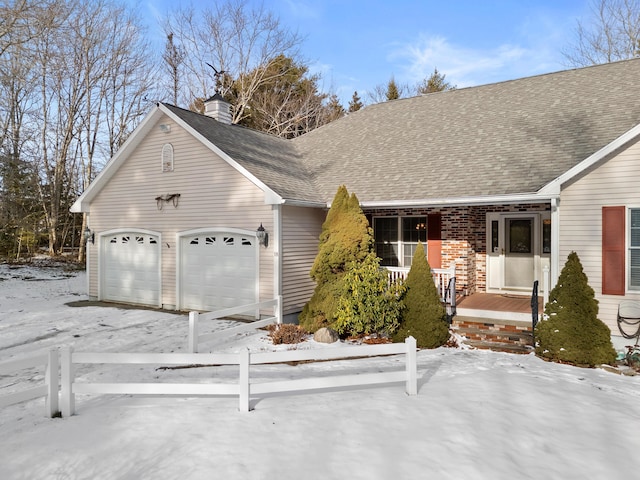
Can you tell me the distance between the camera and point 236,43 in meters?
30.0

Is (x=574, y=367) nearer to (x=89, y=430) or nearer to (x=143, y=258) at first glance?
(x=89, y=430)

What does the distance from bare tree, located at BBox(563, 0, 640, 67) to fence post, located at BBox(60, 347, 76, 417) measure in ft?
92.3

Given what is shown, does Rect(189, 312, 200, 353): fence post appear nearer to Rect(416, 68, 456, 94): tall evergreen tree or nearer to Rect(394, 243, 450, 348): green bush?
Rect(394, 243, 450, 348): green bush

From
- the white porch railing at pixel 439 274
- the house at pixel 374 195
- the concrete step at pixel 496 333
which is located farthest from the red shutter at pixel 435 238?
the concrete step at pixel 496 333

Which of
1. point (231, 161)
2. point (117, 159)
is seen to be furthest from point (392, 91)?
point (231, 161)

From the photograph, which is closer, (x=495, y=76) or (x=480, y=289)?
(x=480, y=289)

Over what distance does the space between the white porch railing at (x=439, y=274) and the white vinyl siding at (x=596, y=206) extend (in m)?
2.45

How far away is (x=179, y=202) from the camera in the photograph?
40.6ft

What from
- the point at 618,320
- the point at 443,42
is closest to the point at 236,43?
the point at 443,42

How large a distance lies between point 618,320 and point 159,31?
3262 centimetres

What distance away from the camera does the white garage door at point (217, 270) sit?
1125 centimetres

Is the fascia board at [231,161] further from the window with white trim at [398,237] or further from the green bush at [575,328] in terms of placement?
the green bush at [575,328]

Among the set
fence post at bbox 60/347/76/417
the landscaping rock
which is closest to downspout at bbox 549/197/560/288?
the landscaping rock

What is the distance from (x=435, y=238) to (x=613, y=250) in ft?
15.0
